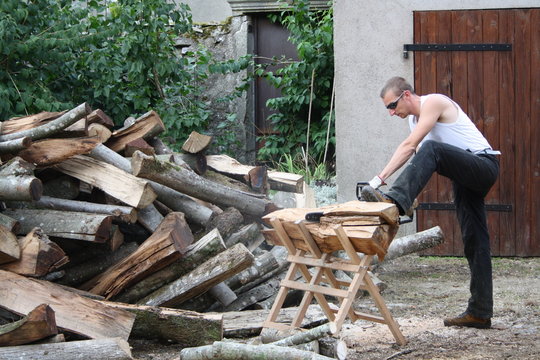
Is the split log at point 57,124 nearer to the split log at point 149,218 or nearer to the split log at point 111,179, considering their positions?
the split log at point 111,179

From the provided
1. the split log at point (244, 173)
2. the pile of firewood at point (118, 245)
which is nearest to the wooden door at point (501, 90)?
the split log at point (244, 173)

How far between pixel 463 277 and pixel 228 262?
282cm

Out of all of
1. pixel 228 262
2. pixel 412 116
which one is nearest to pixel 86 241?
pixel 228 262

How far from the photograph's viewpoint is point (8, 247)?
15.8 feet

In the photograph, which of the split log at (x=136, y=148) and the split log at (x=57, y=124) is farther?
the split log at (x=136, y=148)

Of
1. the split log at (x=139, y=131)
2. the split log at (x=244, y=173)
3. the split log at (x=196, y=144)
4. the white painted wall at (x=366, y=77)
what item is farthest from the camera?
the white painted wall at (x=366, y=77)

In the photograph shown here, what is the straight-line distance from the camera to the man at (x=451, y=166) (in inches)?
186

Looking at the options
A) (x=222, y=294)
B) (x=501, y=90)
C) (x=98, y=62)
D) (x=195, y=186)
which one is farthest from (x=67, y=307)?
(x=98, y=62)

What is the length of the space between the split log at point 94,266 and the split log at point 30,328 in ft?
4.15

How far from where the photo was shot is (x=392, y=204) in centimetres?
453

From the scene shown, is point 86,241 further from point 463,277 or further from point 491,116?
point 491,116

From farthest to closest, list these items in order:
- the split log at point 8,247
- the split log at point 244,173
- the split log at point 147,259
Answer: the split log at point 244,173 → the split log at point 147,259 → the split log at point 8,247

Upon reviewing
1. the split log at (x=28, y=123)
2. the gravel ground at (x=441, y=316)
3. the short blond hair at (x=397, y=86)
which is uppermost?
the short blond hair at (x=397, y=86)

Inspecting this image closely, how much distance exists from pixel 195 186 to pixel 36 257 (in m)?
1.50
